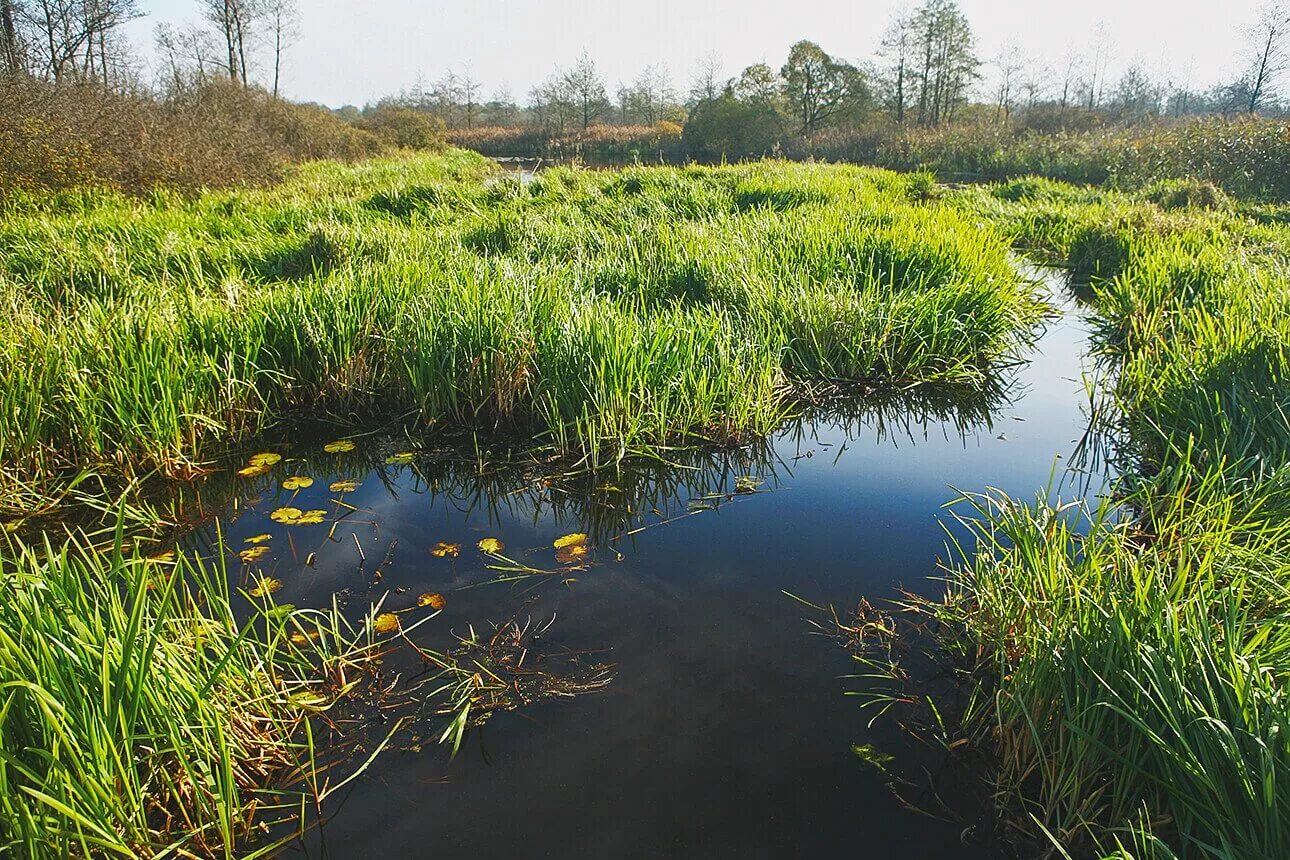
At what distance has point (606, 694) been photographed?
2.06 meters

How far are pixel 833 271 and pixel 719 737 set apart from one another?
13.7ft

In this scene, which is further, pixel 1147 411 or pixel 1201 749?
Answer: pixel 1147 411

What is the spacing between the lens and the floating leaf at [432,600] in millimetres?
2445

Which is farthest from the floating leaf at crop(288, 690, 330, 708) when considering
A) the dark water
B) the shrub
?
the shrub

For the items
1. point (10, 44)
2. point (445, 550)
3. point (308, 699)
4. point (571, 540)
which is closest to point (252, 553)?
point (445, 550)

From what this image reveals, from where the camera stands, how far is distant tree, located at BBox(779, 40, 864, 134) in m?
32.0

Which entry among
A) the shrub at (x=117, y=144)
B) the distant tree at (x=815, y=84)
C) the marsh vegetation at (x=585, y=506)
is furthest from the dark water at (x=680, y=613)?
the distant tree at (x=815, y=84)

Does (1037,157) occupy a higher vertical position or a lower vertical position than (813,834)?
higher

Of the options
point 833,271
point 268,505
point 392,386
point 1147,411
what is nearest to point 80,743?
point 268,505

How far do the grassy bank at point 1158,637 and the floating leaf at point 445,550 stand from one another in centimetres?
170

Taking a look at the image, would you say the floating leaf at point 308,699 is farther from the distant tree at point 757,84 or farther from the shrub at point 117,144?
the distant tree at point 757,84

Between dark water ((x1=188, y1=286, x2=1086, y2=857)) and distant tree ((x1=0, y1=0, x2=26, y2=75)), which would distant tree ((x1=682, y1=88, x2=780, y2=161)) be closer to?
distant tree ((x1=0, y1=0, x2=26, y2=75))

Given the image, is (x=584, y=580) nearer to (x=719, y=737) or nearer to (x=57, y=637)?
(x=719, y=737)

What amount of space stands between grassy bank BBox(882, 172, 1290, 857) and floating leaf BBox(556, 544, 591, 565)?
1239 mm
